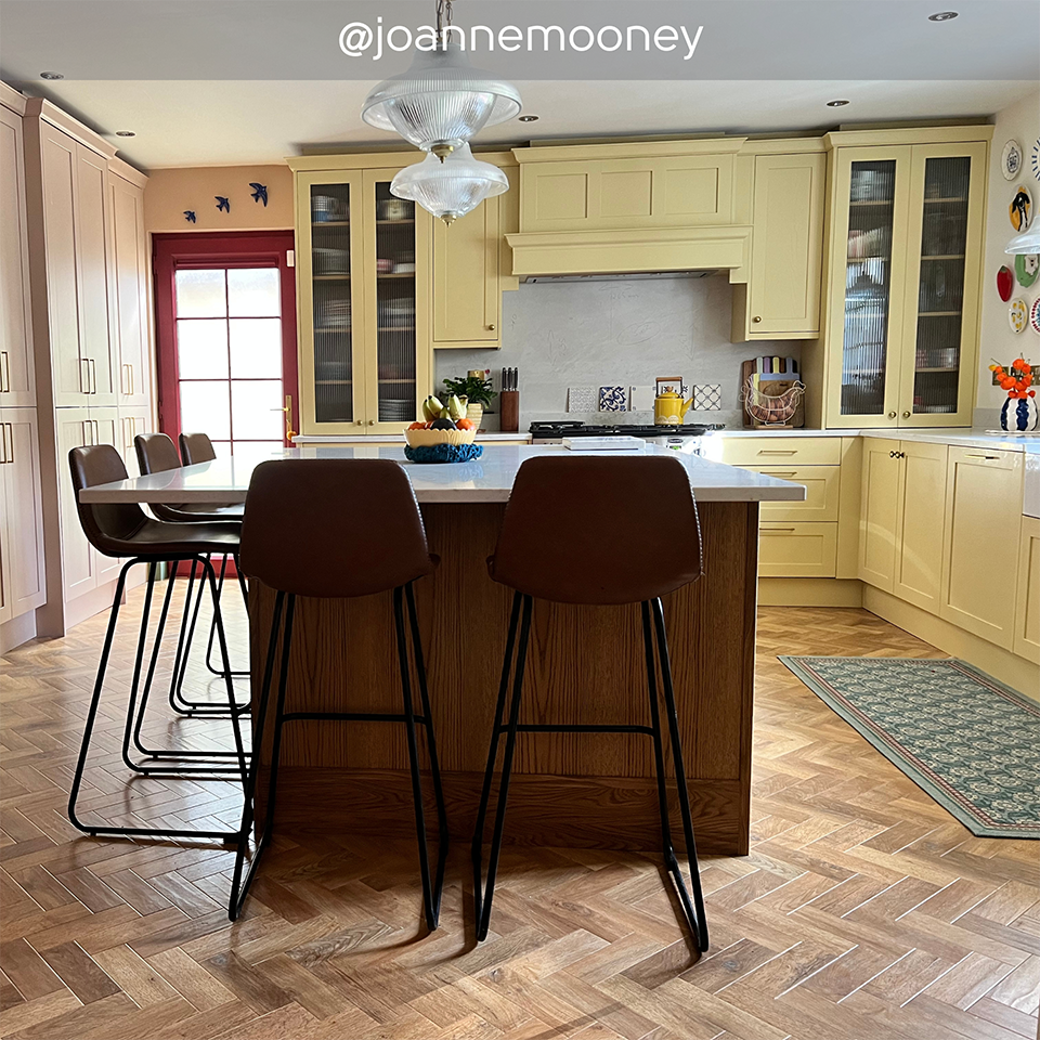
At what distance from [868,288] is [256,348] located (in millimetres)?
3750

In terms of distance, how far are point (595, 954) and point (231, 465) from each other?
1777 millimetres

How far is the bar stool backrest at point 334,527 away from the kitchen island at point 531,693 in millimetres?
317

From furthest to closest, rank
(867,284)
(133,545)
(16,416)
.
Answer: (867,284)
(16,416)
(133,545)

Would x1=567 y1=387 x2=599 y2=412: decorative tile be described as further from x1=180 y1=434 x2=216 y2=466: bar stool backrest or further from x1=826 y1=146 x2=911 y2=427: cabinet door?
x1=180 y1=434 x2=216 y2=466: bar stool backrest

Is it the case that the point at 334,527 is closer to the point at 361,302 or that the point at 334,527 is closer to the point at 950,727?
the point at 950,727

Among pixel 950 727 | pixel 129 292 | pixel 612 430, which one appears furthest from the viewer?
pixel 129 292

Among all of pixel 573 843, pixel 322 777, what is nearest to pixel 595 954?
pixel 573 843

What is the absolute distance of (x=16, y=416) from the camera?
425cm

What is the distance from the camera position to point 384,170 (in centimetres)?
525

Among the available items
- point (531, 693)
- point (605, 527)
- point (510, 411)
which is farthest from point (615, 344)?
point (605, 527)

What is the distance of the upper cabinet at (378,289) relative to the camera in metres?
5.27

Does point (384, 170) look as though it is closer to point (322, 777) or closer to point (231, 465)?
point (231, 465)

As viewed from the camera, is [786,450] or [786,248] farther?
[786,248]

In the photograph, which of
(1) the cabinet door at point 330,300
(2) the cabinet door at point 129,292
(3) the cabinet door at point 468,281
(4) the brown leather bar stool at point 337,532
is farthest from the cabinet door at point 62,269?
(4) the brown leather bar stool at point 337,532
